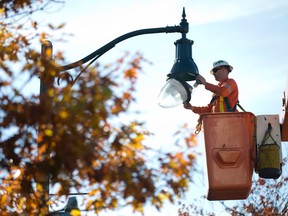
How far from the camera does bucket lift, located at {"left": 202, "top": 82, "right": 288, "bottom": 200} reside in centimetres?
1026

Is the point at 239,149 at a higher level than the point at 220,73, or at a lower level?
lower

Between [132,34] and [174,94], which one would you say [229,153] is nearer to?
[174,94]

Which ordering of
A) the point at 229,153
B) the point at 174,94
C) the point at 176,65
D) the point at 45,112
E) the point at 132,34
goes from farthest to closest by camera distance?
1. the point at 132,34
2. the point at 176,65
3. the point at 174,94
4. the point at 229,153
5. the point at 45,112

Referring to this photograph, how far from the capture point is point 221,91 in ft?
37.9

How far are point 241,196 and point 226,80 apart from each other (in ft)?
6.44

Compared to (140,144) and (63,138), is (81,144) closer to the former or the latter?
(63,138)

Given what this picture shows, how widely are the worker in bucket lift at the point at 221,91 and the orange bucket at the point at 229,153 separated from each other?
1.84 feet

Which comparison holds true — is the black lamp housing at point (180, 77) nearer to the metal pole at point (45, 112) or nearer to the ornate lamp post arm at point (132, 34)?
the ornate lamp post arm at point (132, 34)

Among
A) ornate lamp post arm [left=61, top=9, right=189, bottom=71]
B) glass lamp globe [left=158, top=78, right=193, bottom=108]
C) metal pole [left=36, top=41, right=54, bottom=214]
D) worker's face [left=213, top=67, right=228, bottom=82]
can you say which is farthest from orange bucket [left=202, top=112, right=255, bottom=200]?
metal pole [left=36, top=41, right=54, bottom=214]

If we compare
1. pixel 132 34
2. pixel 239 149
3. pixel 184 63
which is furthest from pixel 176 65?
pixel 239 149

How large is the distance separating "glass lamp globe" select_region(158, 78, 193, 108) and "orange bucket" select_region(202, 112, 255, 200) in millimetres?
538

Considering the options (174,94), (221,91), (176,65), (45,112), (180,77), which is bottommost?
(45,112)

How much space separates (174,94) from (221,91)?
740 mm

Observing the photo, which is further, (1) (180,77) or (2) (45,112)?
(1) (180,77)
